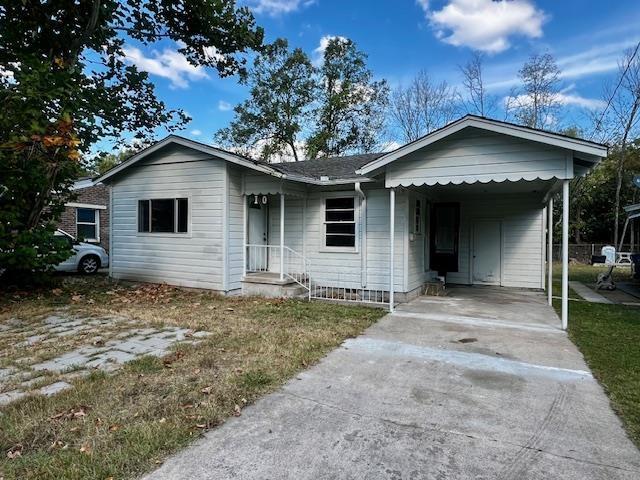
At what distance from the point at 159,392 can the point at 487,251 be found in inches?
413

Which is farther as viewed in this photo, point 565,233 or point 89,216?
point 89,216

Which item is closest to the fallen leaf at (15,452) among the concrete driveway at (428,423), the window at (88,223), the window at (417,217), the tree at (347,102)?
the concrete driveway at (428,423)

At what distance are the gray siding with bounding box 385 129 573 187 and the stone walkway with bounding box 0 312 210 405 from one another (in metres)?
4.80

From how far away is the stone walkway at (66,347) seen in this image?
396 cm

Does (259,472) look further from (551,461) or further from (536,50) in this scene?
(536,50)

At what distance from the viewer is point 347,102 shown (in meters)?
27.4

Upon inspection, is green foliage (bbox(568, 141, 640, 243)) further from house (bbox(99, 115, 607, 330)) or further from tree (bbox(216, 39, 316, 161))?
tree (bbox(216, 39, 316, 161))

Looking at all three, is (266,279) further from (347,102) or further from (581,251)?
(581,251)

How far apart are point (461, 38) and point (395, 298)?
678 inches

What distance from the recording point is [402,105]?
85.1ft

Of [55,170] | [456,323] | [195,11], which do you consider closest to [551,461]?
[456,323]

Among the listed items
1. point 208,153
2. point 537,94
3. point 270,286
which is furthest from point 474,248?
point 537,94

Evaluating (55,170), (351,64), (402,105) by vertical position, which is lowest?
(55,170)

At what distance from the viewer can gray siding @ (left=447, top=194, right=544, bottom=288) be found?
11156mm
